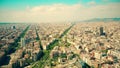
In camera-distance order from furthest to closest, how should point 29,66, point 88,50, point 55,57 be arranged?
point 88,50 < point 55,57 < point 29,66

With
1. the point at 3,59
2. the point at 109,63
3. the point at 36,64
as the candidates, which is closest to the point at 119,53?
the point at 109,63

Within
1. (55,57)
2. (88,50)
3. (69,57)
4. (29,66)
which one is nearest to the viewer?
(29,66)

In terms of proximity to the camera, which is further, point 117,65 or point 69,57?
point 69,57

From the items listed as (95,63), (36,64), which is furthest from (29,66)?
(95,63)

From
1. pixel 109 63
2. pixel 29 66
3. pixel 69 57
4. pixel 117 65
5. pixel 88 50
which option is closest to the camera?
pixel 117 65

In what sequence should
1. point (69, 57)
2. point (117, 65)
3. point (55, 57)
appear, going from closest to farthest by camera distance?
1. point (117, 65)
2. point (69, 57)
3. point (55, 57)

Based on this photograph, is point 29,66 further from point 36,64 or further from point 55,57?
point 55,57

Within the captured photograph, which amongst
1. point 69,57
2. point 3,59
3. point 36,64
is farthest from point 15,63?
point 69,57

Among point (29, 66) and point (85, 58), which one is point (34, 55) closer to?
point (29, 66)

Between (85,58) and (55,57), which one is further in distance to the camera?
(55,57)
